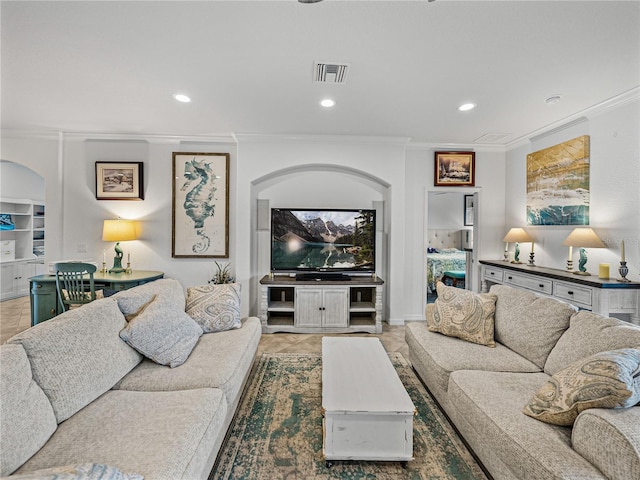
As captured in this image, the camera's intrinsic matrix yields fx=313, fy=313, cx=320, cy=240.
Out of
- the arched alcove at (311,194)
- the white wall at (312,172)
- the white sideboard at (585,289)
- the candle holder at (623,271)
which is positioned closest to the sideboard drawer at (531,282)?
the white sideboard at (585,289)

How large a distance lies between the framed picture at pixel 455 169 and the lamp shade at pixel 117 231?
14.0ft

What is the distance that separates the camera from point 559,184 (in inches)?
144

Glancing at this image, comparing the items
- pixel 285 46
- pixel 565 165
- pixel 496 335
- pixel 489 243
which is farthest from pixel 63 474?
pixel 489 243

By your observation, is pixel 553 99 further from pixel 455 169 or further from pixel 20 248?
pixel 20 248

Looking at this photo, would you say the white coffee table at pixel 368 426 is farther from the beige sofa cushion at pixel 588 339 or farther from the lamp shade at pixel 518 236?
the lamp shade at pixel 518 236

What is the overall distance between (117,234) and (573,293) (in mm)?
5147

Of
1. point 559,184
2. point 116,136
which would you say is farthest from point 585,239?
point 116,136

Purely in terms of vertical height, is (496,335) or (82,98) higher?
(82,98)

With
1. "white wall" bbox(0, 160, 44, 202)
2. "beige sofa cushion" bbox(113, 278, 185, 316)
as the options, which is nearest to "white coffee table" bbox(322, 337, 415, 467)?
"beige sofa cushion" bbox(113, 278, 185, 316)

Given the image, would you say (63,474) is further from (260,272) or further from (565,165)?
(565,165)

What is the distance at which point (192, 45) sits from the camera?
216 cm

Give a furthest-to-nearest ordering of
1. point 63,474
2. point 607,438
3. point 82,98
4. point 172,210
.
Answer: point 172,210 → point 82,98 → point 607,438 → point 63,474

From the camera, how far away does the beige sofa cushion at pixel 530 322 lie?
2.04 meters

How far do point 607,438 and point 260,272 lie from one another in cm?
393
